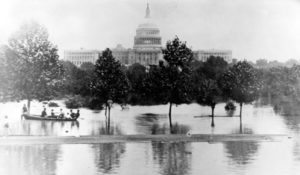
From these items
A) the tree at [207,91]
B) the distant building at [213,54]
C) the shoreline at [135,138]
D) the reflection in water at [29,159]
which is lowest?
the reflection in water at [29,159]

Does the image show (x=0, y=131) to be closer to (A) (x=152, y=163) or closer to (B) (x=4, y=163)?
(B) (x=4, y=163)

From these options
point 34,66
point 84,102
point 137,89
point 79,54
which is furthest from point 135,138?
point 137,89

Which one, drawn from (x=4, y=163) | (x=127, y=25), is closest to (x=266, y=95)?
(x=127, y=25)

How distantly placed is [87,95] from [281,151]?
31.1ft

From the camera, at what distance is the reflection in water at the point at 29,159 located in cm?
1042

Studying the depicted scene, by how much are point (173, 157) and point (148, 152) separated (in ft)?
2.33

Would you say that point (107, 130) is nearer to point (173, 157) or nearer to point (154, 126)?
point (154, 126)

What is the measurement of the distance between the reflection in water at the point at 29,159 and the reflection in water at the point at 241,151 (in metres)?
3.64

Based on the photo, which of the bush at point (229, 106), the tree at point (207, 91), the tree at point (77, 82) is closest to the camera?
the tree at point (77, 82)

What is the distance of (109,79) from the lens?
19578 mm

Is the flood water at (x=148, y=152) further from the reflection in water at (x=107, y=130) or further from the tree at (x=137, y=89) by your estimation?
the tree at (x=137, y=89)

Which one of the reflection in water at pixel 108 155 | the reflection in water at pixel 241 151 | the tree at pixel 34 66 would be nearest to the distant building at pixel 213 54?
the reflection in water at pixel 241 151

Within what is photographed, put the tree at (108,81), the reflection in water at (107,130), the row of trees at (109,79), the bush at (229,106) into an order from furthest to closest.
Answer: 1. the bush at (229,106)
2. the tree at (108,81)
3. the row of trees at (109,79)
4. the reflection in water at (107,130)

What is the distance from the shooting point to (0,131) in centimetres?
1505
